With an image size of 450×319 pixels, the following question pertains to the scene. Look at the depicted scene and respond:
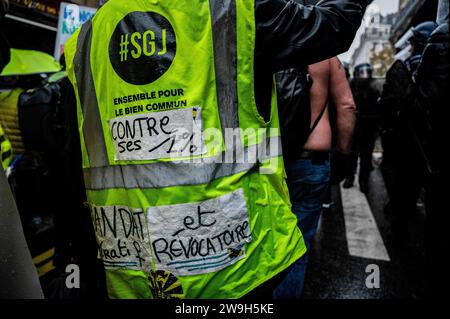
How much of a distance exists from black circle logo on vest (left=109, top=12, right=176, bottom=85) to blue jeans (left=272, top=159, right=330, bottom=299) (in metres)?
1.25

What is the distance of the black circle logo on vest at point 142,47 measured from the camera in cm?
110

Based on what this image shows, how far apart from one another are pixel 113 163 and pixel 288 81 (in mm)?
1183

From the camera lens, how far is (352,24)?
1193mm

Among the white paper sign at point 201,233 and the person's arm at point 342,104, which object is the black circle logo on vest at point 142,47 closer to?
the white paper sign at point 201,233

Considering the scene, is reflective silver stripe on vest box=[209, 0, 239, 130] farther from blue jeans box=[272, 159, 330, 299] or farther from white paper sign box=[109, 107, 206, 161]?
blue jeans box=[272, 159, 330, 299]

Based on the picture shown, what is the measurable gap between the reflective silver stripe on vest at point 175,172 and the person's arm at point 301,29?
0.31 metres

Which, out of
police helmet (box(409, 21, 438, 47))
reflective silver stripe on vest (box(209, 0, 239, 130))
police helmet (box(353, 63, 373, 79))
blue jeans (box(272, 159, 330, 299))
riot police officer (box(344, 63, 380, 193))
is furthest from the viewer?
police helmet (box(353, 63, 373, 79))

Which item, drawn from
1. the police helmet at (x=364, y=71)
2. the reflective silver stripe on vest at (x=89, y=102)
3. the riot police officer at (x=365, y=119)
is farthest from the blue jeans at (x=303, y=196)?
the police helmet at (x=364, y=71)

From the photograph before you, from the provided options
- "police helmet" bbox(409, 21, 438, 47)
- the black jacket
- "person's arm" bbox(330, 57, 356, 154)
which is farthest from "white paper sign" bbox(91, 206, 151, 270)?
"police helmet" bbox(409, 21, 438, 47)

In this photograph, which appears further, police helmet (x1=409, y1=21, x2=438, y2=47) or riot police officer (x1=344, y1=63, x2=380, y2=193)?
riot police officer (x1=344, y1=63, x2=380, y2=193)

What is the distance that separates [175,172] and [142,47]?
0.44 meters

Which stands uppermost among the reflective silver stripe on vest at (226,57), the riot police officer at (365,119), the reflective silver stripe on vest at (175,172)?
the reflective silver stripe on vest at (226,57)

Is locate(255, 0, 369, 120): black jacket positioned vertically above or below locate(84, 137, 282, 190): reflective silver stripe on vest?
above

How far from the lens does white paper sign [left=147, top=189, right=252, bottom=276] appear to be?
3.57 ft
